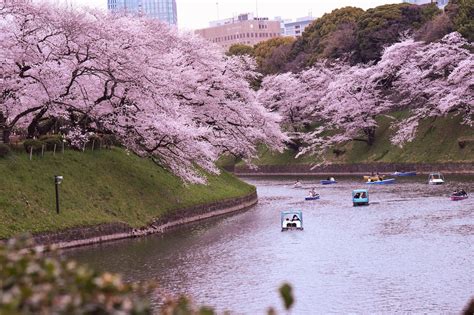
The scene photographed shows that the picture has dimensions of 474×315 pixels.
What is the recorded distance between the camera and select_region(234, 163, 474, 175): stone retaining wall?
237ft

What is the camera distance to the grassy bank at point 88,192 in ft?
114

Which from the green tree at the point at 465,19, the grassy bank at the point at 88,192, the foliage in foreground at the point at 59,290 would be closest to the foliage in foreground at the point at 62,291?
the foliage in foreground at the point at 59,290

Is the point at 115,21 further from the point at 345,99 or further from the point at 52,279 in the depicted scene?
the point at 345,99

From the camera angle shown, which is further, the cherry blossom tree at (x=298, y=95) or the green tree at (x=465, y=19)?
the cherry blossom tree at (x=298, y=95)

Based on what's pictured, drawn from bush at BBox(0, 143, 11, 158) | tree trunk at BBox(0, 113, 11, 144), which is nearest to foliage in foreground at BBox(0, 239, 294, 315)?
bush at BBox(0, 143, 11, 158)

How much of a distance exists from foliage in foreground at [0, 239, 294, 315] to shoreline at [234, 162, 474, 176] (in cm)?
6530

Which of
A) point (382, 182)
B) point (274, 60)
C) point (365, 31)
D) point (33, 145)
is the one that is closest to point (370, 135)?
point (365, 31)

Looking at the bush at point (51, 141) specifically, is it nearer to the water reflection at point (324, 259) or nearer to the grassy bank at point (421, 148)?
the water reflection at point (324, 259)

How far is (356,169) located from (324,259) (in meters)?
54.1

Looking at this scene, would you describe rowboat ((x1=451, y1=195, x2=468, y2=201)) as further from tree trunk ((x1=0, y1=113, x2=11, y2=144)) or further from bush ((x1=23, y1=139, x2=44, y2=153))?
tree trunk ((x1=0, y1=113, x2=11, y2=144))

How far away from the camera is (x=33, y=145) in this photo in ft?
132

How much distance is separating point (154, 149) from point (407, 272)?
21.3 metres

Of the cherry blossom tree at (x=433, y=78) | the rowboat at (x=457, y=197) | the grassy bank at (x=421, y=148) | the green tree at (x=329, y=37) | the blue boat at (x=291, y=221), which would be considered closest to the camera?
the blue boat at (x=291, y=221)

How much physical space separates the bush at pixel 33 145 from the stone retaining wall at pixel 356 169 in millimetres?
42757
